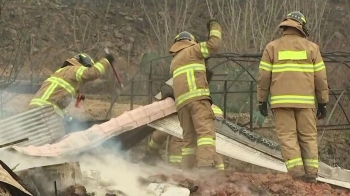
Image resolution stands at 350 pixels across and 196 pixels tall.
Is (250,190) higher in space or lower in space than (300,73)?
lower

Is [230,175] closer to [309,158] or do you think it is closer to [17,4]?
[309,158]

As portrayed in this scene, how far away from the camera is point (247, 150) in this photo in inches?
313

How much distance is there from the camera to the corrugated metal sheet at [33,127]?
7.08 metres

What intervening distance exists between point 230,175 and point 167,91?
1875 mm

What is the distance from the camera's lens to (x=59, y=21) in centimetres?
2581

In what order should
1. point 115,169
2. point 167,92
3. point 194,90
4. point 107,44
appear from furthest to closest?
point 107,44
point 167,92
point 194,90
point 115,169

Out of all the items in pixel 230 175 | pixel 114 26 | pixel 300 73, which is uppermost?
pixel 300 73

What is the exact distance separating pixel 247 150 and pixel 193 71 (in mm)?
1165

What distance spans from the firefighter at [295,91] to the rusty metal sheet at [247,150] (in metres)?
0.66

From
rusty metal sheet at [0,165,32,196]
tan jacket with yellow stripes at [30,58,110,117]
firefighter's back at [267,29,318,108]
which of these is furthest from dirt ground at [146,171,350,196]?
tan jacket with yellow stripes at [30,58,110,117]

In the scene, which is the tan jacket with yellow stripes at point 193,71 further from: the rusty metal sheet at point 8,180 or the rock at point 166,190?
the rusty metal sheet at point 8,180

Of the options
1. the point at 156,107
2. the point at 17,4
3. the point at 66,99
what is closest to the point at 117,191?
the point at 156,107

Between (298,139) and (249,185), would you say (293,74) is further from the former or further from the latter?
(249,185)

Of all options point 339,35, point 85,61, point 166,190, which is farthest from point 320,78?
point 339,35
